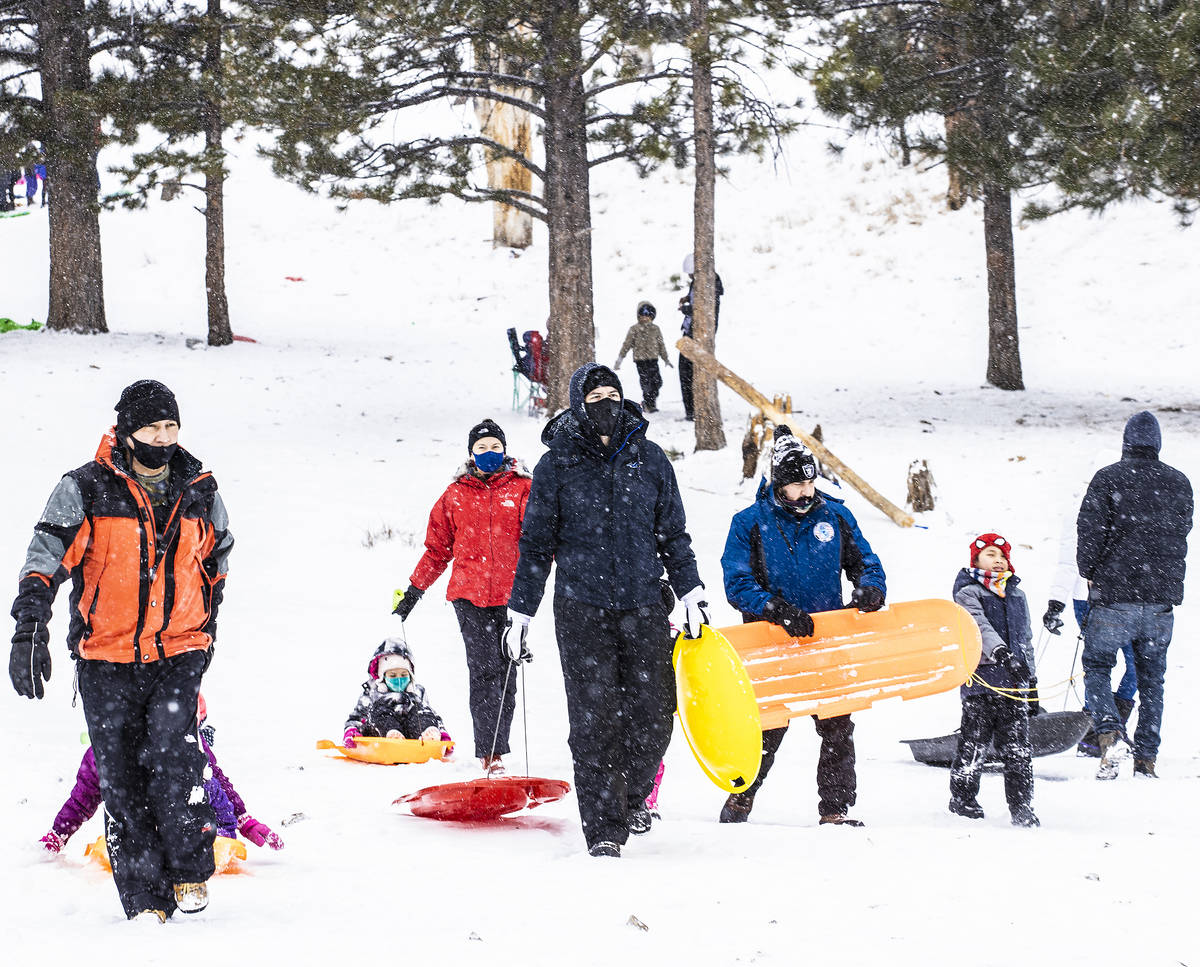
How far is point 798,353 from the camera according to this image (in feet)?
70.3

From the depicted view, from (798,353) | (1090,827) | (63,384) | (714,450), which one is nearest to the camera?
(1090,827)

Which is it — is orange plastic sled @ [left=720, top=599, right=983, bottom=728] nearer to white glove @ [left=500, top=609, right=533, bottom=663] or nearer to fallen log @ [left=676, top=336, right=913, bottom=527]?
white glove @ [left=500, top=609, right=533, bottom=663]

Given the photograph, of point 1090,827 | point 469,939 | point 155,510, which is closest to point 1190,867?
point 1090,827

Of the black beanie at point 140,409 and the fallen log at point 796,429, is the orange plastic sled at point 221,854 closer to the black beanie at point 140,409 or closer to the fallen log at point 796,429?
the black beanie at point 140,409

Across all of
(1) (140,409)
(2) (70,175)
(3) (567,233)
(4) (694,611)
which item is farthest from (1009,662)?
(2) (70,175)

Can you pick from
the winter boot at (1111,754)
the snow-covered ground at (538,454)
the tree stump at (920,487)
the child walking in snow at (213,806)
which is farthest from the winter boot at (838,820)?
the tree stump at (920,487)

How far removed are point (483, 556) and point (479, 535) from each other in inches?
4.4

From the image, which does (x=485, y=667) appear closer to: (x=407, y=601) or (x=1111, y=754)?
(x=407, y=601)

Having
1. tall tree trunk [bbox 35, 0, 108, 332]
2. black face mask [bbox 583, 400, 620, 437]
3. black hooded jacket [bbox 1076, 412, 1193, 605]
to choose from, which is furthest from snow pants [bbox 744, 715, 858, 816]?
tall tree trunk [bbox 35, 0, 108, 332]

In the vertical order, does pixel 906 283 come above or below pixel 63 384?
above

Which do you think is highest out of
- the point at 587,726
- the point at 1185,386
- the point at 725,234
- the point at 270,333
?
the point at 725,234

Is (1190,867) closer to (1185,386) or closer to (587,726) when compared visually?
(587,726)

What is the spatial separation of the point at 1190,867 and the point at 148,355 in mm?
16756

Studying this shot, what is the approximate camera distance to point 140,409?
400 centimetres
